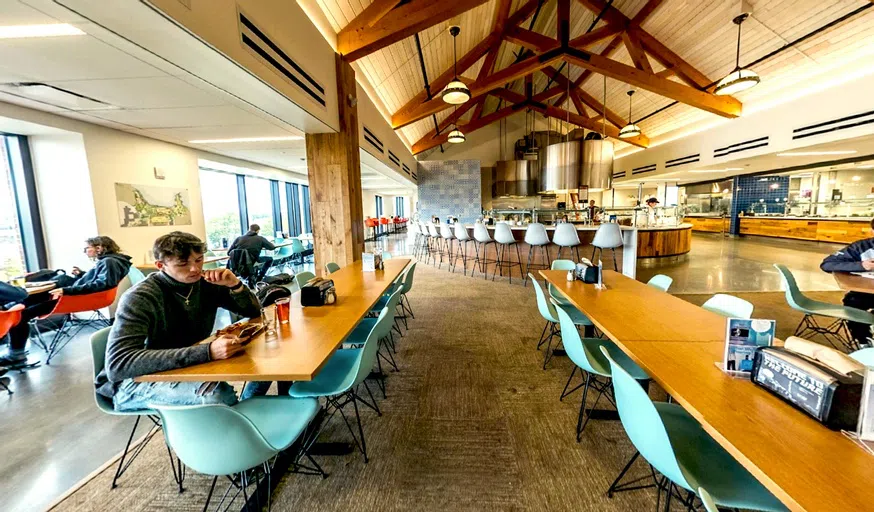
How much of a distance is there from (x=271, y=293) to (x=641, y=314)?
7.93 feet

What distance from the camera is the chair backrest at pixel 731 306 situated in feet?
6.48

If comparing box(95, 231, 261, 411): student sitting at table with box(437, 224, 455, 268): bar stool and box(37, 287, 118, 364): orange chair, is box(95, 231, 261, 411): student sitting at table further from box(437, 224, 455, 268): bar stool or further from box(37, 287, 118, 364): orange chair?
box(437, 224, 455, 268): bar stool

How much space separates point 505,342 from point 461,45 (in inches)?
234

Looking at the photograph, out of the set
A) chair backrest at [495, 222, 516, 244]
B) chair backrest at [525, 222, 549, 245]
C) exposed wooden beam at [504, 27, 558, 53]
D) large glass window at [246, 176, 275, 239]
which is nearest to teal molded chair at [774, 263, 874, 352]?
chair backrest at [525, 222, 549, 245]

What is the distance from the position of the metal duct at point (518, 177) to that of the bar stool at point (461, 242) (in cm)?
563

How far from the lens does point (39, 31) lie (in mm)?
1951

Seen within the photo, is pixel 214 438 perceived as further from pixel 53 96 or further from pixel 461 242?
pixel 461 242

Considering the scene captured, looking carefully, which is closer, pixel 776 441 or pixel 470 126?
pixel 776 441

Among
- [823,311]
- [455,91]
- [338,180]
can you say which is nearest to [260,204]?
[338,180]

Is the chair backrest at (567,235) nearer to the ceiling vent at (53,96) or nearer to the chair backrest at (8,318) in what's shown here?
the ceiling vent at (53,96)

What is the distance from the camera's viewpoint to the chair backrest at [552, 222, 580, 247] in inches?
Answer: 205

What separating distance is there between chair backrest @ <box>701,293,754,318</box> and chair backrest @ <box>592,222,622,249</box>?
9.86 ft

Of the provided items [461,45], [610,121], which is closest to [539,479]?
[461,45]

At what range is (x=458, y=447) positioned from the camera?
1945 millimetres
